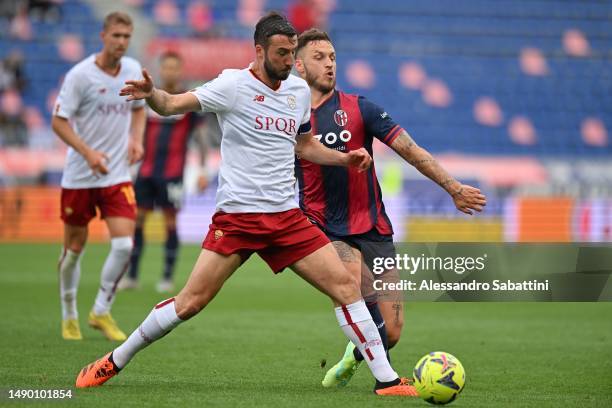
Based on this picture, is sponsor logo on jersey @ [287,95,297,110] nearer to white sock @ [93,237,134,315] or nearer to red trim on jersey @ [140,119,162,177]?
white sock @ [93,237,134,315]

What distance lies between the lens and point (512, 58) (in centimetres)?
3139

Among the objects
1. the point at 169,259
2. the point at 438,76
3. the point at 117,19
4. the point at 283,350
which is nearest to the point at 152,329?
the point at 283,350

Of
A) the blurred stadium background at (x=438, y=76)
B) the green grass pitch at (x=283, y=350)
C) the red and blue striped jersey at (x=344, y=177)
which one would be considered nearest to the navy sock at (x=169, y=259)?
the green grass pitch at (x=283, y=350)

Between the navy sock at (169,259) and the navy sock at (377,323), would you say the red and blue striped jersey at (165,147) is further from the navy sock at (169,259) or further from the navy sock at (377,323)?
the navy sock at (377,323)

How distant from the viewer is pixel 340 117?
7.07m

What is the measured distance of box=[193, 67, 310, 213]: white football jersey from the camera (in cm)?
627

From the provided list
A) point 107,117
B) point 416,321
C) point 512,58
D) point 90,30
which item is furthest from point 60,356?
point 512,58

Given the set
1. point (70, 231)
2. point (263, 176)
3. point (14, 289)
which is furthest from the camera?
point (14, 289)

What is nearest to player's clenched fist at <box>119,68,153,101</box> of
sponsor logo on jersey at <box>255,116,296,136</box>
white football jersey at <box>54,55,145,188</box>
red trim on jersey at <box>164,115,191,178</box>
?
sponsor logo on jersey at <box>255,116,296,136</box>

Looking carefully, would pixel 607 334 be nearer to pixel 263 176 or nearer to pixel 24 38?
pixel 263 176

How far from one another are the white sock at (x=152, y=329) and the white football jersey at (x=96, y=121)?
298 centimetres

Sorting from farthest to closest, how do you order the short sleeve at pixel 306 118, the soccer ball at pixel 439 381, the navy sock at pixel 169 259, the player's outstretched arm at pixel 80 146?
the navy sock at pixel 169 259
the player's outstretched arm at pixel 80 146
the short sleeve at pixel 306 118
the soccer ball at pixel 439 381

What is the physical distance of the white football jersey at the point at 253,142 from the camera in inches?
247

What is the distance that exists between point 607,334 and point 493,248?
3706mm
